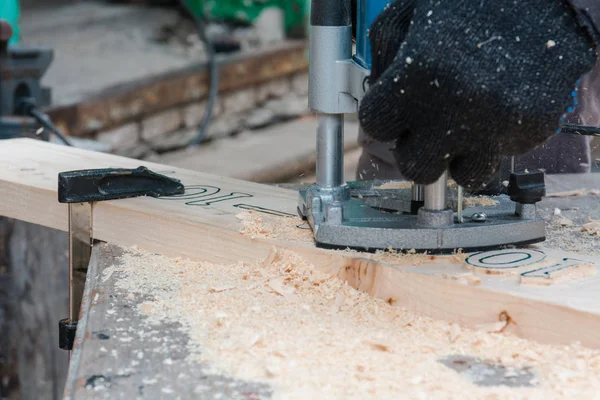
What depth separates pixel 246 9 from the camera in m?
5.39

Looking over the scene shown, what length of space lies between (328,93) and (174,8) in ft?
14.7

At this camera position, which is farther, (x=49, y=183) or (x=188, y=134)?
(x=188, y=134)

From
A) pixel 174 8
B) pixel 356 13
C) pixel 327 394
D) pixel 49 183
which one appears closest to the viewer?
pixel 327 394

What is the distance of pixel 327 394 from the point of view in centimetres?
84

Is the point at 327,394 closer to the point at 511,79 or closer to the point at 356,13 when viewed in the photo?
the point at 511,79

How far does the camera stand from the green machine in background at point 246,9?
17.6ft

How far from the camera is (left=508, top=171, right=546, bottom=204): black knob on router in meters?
1.16

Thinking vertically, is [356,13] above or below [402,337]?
above

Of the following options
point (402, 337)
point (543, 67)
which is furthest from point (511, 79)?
point (402, 337)

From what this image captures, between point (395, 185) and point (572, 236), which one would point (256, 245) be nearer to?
point (395, 185)

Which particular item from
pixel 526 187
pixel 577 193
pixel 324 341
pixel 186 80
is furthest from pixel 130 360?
pixel 186 80

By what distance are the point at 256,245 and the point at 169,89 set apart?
339cm

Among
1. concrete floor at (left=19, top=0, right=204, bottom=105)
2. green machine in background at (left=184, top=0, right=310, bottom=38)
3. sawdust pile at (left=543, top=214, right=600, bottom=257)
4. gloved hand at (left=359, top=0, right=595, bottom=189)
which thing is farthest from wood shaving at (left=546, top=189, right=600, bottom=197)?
green machine in background at (left=184, top=0, right=310, bottom=38)

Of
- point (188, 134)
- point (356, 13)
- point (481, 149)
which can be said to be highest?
point (356, 13)
